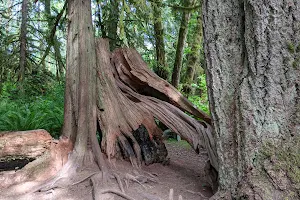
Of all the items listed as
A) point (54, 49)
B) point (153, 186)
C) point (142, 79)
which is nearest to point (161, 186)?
point (153, 186)

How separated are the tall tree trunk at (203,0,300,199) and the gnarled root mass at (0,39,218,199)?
0.94 meters

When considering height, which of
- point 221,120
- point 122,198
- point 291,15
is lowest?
point 122,198

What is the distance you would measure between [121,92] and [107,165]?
1481 mm

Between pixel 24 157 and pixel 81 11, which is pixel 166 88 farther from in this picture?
pixel 24 157

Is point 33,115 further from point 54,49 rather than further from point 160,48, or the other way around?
point 160,48

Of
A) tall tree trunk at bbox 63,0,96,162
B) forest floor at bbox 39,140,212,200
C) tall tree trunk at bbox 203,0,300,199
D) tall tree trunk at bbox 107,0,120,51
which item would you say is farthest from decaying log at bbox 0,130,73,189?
tall tree trunk at bbox 107,0,120,51

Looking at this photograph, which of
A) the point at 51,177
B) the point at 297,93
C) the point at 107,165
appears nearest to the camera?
the point at 297,93

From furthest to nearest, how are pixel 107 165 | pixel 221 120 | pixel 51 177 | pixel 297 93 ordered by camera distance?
pixel 107 165, pixel 51 177, pixel 221 120, pixel 297 93

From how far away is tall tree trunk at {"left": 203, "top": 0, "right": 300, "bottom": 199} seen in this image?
275 centimetres

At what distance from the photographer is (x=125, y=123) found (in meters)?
4.88

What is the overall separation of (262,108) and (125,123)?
8.57 ft

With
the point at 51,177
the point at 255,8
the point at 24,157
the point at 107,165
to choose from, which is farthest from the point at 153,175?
the point at 255,8

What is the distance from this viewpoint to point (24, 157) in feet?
13.0

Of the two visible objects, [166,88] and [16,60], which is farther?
[16,60]
